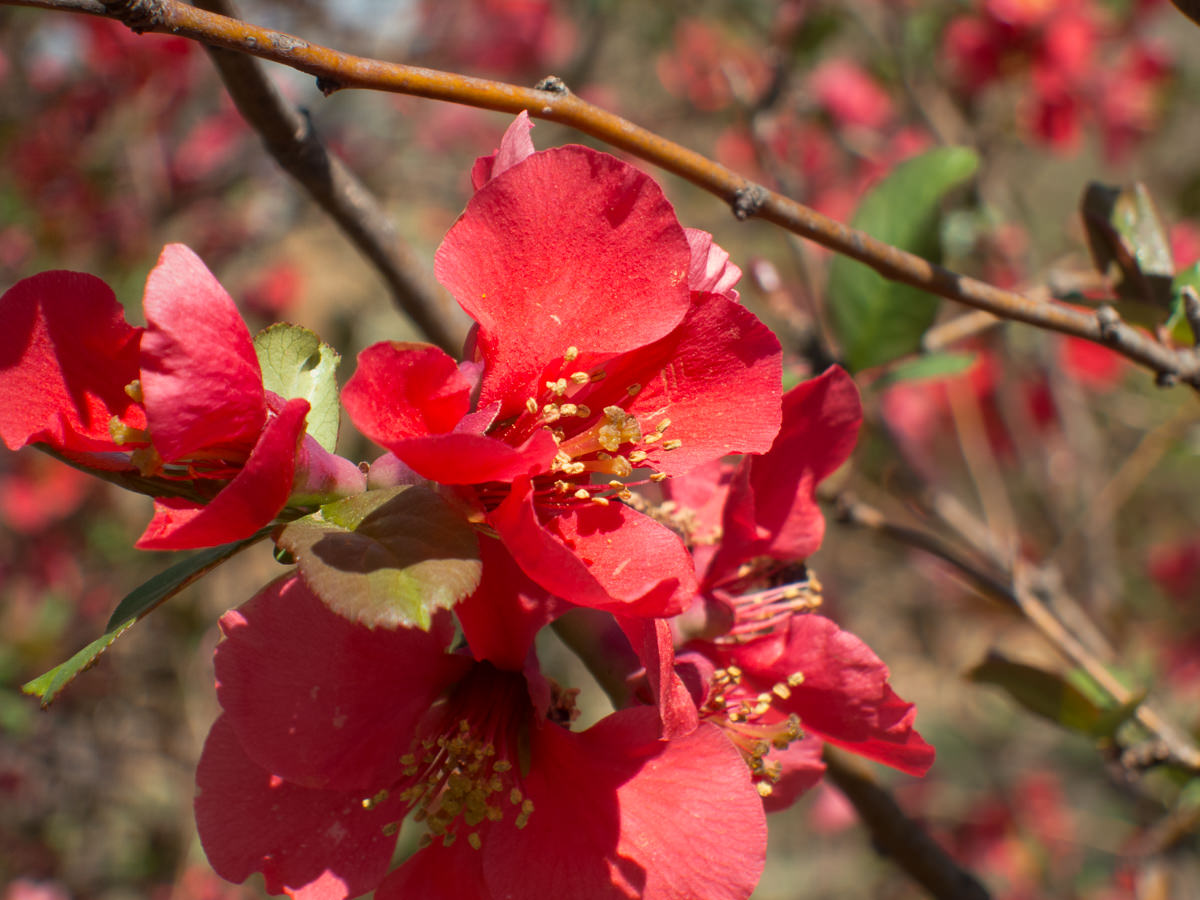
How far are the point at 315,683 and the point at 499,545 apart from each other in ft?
0.47

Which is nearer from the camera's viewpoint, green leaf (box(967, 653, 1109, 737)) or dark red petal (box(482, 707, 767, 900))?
dark red petal (box(482, 707, 767, 900))

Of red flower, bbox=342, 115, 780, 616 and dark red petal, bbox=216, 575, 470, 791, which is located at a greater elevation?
red flower, bbox=342, 115, 780, 616

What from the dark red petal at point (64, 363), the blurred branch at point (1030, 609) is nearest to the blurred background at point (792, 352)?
the blurred branch at point (1030, 609)

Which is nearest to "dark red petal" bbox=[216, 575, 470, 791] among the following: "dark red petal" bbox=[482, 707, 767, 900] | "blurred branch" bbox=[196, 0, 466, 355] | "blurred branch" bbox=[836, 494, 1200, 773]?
"dark red petal" bbox=[482, 707, 767, 900]

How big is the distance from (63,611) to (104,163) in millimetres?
1327

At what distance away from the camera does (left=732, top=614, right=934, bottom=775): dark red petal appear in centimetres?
67

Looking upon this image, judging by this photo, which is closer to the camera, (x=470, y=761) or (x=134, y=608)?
(x=134, y=608)

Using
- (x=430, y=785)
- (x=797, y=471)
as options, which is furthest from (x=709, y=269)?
(x=430, y=785)

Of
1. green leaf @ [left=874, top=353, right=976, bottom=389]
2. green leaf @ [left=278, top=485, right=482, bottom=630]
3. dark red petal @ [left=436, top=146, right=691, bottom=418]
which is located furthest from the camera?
green leaf @ [left=874, top=353, right=976, bottom=389]

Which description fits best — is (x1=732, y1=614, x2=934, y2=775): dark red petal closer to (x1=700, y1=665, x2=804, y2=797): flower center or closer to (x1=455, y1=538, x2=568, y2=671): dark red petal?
(x1=700, y1=665, x2=804, y2=797): flower center

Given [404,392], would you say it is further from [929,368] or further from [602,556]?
[929,368]

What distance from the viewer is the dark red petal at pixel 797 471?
2.36ft

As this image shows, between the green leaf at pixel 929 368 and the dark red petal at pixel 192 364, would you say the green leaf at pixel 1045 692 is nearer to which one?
the green leaf at pixel 929 368

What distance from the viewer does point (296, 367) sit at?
0.61 metres
